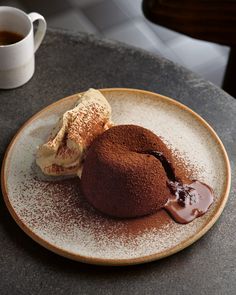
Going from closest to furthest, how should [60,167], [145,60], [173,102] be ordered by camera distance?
[60,167] < [173,102] < [145,60]

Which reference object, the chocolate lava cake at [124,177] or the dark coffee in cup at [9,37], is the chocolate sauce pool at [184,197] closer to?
the chocolate lava cake at [124,177]

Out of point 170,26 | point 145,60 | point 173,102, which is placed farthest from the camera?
point 170,26

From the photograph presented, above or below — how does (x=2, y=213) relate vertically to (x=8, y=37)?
below

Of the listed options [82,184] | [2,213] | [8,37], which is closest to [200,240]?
[82,184]

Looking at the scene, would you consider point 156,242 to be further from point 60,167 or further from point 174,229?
point 60,167

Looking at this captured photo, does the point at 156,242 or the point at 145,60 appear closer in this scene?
the point at 156,242

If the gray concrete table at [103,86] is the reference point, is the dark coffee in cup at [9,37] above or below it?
above

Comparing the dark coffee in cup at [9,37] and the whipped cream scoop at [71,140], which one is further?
the dark coffee in cup at [9,37]

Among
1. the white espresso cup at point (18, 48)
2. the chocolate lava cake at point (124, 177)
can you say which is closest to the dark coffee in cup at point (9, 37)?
the white espresso cup at point (18, 48)
